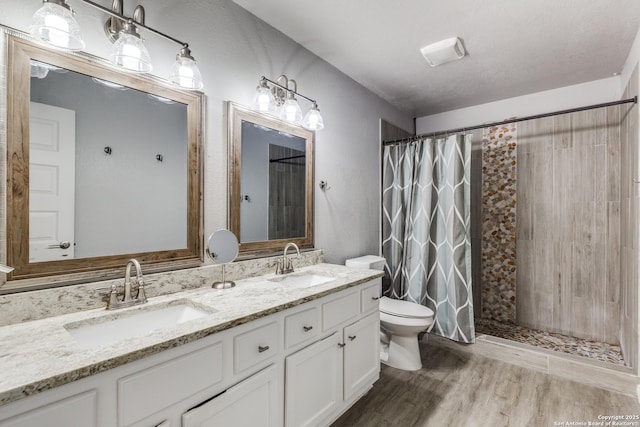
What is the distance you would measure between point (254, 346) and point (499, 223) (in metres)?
2.91

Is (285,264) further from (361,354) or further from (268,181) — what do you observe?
(361,354)

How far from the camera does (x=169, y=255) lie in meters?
1.46

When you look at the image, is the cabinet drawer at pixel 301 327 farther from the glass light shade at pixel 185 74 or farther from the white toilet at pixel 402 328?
the glass light shade at pixel 185 74

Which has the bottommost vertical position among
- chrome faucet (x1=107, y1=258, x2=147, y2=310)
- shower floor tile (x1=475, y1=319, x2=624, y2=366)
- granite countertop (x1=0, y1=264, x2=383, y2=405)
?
shower floor tile (x1=475, y1=319, x2=624, y2=366)

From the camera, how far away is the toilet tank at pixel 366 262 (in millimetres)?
2488

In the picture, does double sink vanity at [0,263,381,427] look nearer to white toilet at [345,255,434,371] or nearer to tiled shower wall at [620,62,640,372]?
white toilet at [345,255,434,371]

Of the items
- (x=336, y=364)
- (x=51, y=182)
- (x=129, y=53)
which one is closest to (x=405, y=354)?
(x=336, y=364)

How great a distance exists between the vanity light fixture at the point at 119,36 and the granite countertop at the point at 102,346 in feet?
3.20

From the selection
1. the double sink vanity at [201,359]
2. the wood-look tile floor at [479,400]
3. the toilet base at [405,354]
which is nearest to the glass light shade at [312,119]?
the double sink vanity at [201,359]

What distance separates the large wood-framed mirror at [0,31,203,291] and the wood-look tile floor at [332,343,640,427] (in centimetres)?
145

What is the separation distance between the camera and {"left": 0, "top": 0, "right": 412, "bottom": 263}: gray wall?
4.72 feet

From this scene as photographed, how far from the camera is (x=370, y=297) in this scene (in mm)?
1897

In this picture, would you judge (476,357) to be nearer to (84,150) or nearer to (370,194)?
(370,194)

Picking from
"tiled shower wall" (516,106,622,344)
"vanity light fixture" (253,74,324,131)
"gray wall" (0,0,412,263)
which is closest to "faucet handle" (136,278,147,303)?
"gray wall" (0,0,412,263)
